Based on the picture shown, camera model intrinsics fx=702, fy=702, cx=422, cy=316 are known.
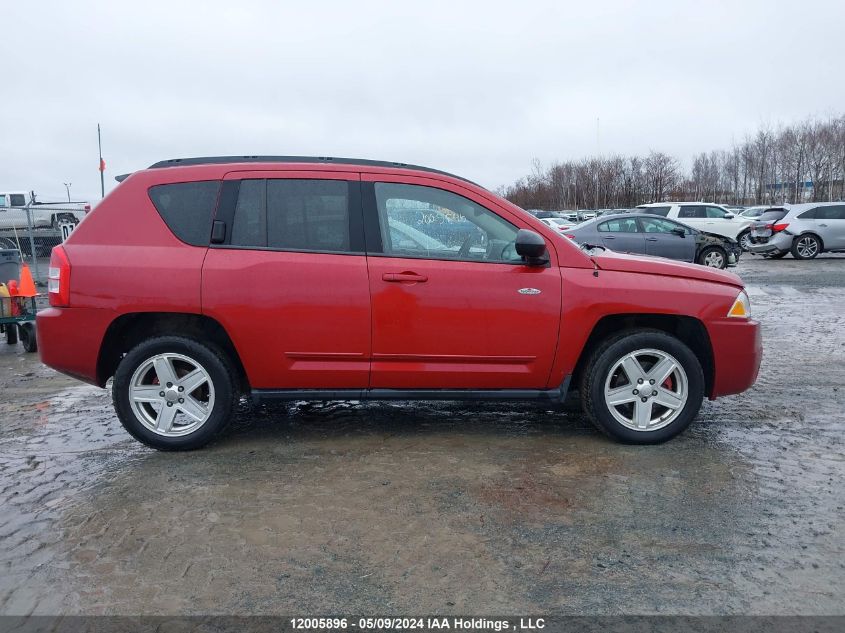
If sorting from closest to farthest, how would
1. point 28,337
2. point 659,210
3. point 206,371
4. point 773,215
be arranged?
point 206,371 → point 28,337 → point 773,215 → point 659,210

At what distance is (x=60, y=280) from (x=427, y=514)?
2.85 metres

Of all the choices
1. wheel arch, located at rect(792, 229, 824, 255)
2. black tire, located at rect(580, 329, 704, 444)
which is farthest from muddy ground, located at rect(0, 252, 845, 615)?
wheel arch, located at rect(792, 229, 824, 255)

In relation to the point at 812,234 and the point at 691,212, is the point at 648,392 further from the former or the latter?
the point at 691,212

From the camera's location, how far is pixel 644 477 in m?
4.19

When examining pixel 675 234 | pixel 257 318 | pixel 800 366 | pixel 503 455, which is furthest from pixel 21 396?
pixel 675 234

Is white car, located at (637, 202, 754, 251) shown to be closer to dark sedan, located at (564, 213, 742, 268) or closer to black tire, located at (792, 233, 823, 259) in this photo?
black tire, located at (792, 233, 823, 259)

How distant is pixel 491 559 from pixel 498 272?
1.98 metres

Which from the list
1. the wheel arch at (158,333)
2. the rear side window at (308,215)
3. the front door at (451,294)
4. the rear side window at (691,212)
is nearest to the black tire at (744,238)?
the rear side window at (691,212)

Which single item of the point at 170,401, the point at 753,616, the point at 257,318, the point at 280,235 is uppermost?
the point at 280,235

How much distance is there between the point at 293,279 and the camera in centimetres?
454

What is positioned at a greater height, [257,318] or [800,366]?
[257,318]

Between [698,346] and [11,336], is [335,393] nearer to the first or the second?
[698,346]

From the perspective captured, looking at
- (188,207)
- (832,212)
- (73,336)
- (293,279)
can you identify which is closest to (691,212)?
(832,212)

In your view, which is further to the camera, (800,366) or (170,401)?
(800,366)
